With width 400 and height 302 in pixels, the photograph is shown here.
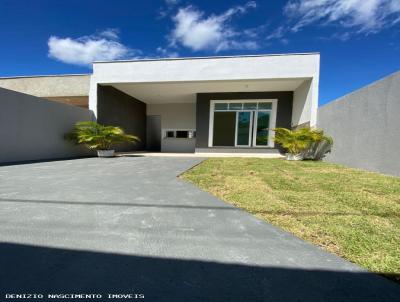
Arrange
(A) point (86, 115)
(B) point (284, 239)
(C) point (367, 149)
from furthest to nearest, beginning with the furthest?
(A) point (86, 115) → (C) point (367, 149) → (B) point (284, 239)

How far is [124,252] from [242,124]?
12.3m

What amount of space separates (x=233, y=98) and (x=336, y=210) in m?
11.2

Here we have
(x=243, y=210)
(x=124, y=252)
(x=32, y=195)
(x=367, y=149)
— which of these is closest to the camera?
(x=124, y=252)

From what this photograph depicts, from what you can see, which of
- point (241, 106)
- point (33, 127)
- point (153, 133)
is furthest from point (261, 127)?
point (33, 127)

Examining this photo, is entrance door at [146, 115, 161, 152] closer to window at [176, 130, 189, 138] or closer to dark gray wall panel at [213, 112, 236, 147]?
window at [176, 130, 189, 138]

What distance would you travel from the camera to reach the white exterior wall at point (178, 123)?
16.6 m

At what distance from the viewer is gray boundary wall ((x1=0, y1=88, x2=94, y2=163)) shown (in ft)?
24.0

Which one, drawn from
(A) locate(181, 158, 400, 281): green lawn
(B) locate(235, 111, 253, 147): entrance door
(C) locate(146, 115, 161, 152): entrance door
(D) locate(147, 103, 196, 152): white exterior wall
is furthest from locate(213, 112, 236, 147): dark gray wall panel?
(A) locate(181, 158, 400, 281): green lawn

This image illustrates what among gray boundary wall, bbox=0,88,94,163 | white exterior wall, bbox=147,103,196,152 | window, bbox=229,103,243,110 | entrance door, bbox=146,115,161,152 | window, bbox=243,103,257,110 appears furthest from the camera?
entrance door, bbox=146,115,161,152

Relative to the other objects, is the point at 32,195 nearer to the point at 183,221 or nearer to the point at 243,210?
the point at 183,221

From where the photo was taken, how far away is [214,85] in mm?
11797

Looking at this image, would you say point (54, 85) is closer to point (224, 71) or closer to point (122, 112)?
point (122, 112)

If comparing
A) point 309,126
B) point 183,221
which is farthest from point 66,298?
point 309,126

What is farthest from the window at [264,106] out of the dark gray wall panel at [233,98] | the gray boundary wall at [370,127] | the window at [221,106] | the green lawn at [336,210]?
the green lawn at [336,210]
